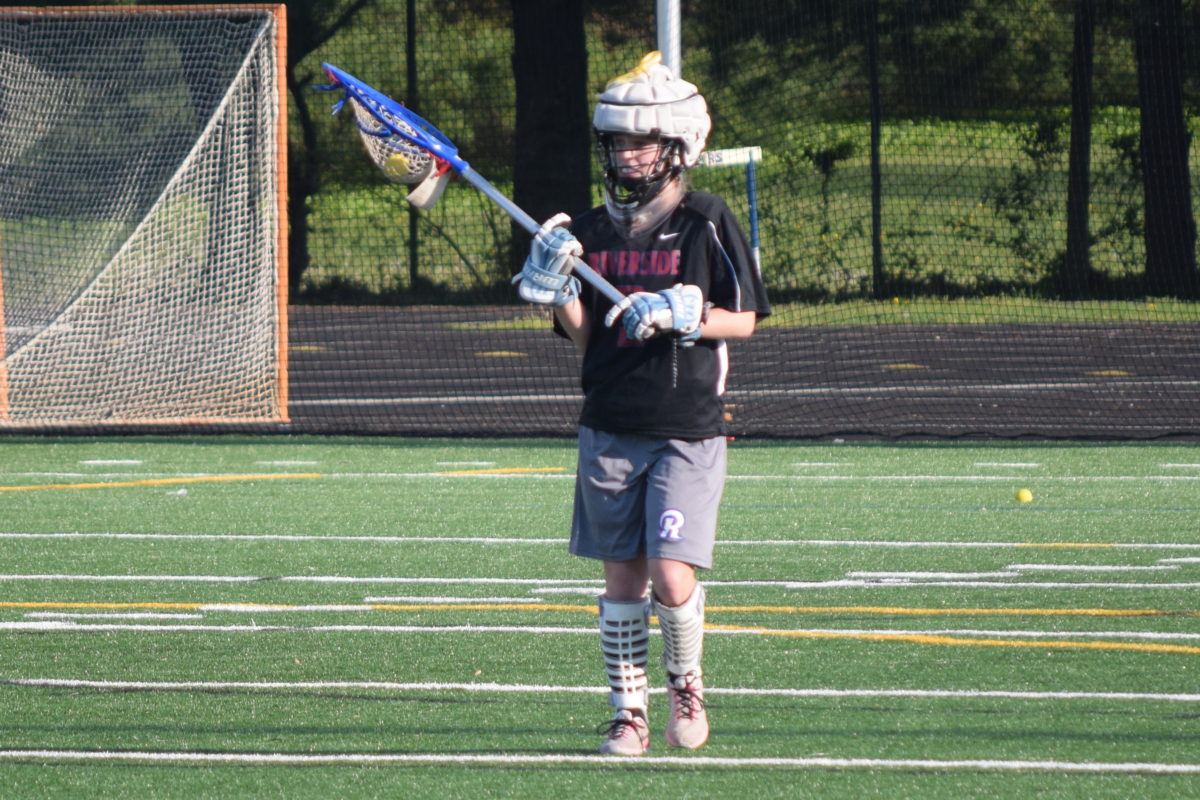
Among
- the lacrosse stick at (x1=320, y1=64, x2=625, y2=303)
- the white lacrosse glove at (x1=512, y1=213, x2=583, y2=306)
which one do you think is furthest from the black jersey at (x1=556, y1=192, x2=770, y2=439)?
the lacrosse stick at (x1=320, y1=64, x2=625, y2=303)

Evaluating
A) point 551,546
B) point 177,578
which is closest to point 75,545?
point 177,578

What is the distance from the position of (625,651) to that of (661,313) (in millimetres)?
865

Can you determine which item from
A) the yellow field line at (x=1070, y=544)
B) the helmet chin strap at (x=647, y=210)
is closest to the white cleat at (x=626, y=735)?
the helmet chin strap at (x=647, y=210)

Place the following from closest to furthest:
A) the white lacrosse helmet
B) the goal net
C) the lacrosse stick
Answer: the white lacrosse helmet < the lacrosse stick < the goal net

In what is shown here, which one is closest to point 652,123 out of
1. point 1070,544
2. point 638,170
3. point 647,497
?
point 638,170

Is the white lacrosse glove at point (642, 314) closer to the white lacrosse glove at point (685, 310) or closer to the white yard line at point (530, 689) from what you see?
the white lacrosse glove at point (685, 310)

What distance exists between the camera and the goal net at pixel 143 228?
1178 centimetres

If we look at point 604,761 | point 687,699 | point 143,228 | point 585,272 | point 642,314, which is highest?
point 143,228

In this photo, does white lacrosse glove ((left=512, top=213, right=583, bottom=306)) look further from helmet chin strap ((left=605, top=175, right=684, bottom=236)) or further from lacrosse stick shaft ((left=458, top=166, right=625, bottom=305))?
helmet chin strap ((left=605, top=175, right=684, bottom=236))

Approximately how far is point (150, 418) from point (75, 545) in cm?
391

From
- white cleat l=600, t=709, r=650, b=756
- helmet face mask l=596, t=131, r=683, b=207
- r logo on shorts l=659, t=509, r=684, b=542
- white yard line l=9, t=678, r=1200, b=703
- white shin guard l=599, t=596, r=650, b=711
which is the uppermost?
helmet face mask l=596, t=131, r=683, b=207

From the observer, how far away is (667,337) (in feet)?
14.7

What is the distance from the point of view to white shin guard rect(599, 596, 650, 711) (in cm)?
446

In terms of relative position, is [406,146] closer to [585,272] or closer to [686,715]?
[585,272]
